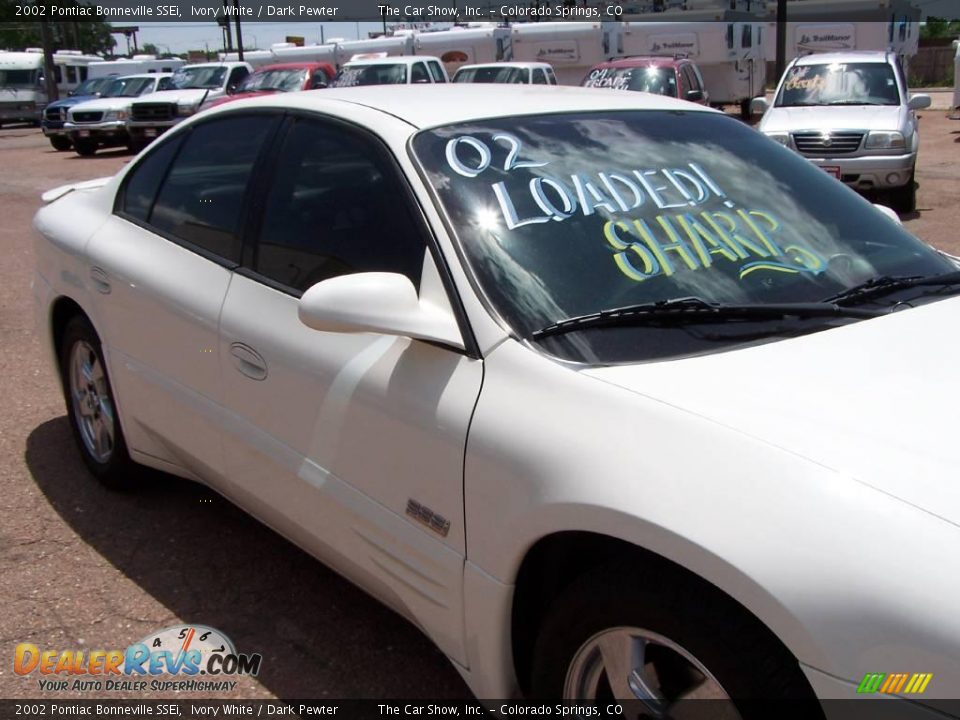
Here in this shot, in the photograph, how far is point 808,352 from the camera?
2174mm

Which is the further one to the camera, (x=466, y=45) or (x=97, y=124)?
(x=466, y=45)

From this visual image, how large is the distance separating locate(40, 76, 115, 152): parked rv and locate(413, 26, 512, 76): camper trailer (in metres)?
8.68

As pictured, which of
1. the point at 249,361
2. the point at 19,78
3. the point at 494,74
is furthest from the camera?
the point at 19,78

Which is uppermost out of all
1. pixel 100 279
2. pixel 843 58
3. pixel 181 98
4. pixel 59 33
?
pixel 59 33

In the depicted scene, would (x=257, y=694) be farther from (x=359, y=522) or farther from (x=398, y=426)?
(x=398, y=426)

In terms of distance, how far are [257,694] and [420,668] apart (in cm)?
46

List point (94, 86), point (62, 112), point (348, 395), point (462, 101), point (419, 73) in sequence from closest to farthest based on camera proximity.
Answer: point (348, 395)
point (462, 101)
point (419, 73)
point (62, 112)
point (94, 86)

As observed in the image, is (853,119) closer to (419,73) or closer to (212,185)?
(212,185)

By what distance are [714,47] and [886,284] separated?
2549 centimetres

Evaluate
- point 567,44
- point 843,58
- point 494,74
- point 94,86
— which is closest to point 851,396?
point 843,58

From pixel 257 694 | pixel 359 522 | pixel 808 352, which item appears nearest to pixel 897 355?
pixel 808 352

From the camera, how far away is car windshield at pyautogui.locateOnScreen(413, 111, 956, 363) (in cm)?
229

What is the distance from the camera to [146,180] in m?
3.75

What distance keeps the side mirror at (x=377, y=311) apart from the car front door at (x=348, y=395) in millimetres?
67
